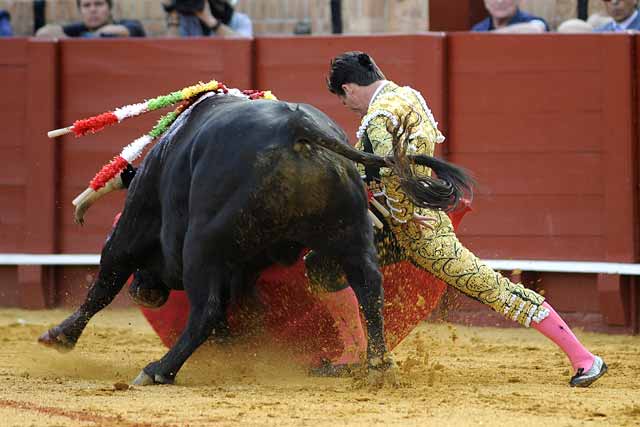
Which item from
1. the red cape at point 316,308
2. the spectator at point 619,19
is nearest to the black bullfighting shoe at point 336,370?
the red cape at point 316,308

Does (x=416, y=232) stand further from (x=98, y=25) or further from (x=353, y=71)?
(x=98, y=25)

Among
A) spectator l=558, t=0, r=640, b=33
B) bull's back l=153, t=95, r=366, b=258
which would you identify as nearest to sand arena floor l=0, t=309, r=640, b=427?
bull's back l=153, t=95, r=366, b=258

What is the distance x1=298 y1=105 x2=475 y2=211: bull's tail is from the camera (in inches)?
173

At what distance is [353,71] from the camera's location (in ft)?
16.1

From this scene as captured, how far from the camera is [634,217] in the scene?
6941 mm

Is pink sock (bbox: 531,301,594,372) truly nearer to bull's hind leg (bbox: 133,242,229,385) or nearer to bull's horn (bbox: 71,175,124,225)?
bull's hind leg (bbox: 133,242,229,385)

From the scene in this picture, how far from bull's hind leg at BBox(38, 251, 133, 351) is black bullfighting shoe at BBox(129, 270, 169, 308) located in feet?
0.15

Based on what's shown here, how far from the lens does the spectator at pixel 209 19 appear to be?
7.98 m

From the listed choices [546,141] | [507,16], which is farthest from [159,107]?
[507,16]

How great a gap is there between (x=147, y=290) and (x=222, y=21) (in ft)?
9.97

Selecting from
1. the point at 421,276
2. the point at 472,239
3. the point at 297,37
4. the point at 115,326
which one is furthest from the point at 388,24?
the point at 421,276

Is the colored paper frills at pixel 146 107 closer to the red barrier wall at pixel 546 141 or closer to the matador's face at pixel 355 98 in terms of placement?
the matador's face at pixel 355 98

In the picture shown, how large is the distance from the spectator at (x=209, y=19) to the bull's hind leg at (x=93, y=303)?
2.77 metres

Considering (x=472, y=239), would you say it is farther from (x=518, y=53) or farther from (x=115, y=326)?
(x=115, y=326)
